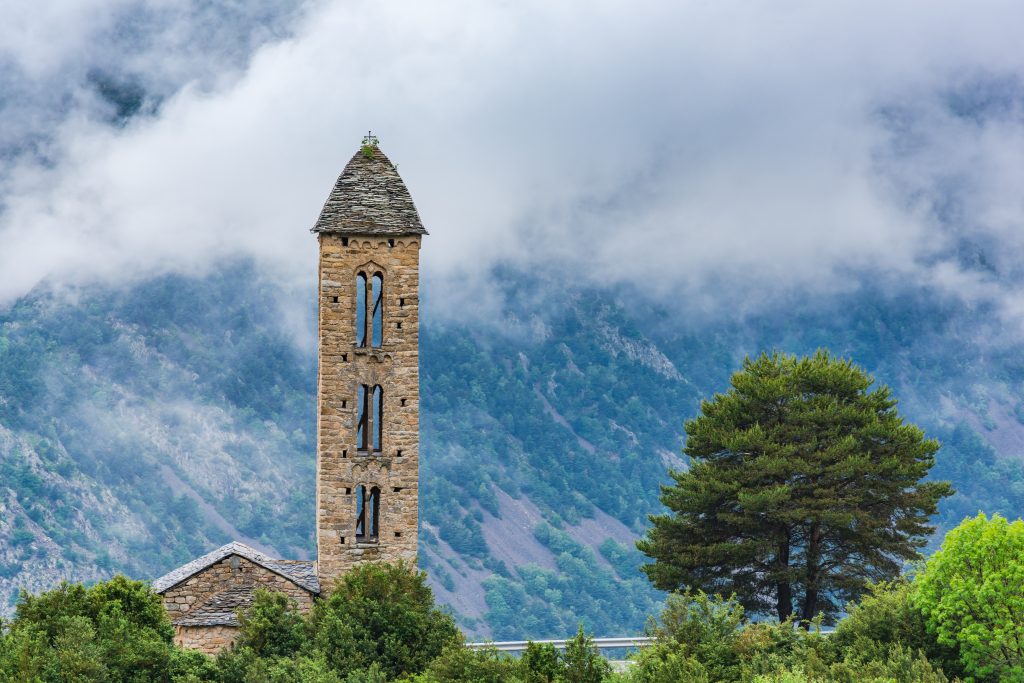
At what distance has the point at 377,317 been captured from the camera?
57.8 metres

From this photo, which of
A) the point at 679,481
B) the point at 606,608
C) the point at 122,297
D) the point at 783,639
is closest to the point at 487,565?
the point at 606,608

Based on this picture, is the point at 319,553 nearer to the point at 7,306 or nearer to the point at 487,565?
the point at 487,565

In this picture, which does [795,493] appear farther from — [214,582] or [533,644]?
[214,582]

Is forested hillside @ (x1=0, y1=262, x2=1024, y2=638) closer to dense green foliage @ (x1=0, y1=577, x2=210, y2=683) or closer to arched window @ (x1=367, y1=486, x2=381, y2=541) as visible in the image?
arched window @ (x1=367, y1=486, x2=381, y2=541)

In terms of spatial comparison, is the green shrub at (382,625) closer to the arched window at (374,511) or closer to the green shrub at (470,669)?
the green shrub at (470,669)

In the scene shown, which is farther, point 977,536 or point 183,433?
point 183,433

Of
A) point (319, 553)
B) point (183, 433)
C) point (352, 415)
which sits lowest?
point (319, 553)

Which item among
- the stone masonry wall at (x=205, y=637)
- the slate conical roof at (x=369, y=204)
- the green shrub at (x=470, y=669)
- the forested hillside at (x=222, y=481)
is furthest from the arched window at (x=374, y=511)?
the forested hillside at (x=222, y=481)

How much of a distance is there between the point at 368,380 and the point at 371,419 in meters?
1.14

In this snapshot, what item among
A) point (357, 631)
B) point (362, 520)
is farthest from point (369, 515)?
point (357, 631)

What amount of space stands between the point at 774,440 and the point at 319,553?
1352 centimetres

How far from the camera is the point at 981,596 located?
45469mm

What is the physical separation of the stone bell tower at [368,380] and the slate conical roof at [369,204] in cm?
3

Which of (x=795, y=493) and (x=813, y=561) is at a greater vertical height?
(x=795, y=493)
